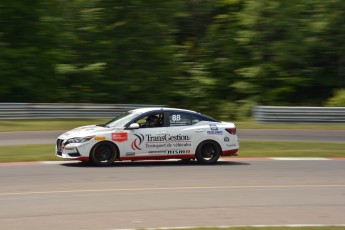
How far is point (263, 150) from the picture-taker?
21.7m

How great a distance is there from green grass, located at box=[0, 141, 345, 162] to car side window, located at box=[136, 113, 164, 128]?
2.68 m

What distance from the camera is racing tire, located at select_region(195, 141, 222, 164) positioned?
17.5 metres

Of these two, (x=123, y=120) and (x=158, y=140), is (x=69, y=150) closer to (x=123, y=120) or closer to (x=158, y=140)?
(x=123, y=120)

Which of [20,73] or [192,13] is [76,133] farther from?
[192,13]

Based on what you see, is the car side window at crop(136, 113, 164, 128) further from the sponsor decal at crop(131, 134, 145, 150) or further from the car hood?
the car hood

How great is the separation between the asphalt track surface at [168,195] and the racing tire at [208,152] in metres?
0.24

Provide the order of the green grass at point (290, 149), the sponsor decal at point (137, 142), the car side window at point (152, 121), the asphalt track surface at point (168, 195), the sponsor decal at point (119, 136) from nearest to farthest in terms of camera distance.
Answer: the asphalt track surface at point (168, 195)
the sponsor decal at point (119, 136)
the sponsor decal at point (137, 142)
the car side window at point (152, 121)
the green grass at point (290, 149)

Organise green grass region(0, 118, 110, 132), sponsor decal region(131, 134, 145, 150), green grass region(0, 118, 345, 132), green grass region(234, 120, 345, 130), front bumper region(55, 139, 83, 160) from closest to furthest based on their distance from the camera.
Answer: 1. front bumper region(55, 139, 83, 160)
2. sponsor decal region(131, 134, 145, 150)
3. green grass region(0, 118, 110, 132)
4. green grass region(0, 118, 345, 132)
5. green grass region(234, 120, 345, 130)

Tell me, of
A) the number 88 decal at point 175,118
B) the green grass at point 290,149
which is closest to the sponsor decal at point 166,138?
the number 88 decal at point 175,118

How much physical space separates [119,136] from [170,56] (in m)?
22.8

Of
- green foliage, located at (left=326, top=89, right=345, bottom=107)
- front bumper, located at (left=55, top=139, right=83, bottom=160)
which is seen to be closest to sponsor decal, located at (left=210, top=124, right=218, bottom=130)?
front bumper, located at (left=55, top=139, right=83, bottom=160)

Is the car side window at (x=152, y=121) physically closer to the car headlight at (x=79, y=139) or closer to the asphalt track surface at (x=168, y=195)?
the asphalt track surface at (x=168, y=195)

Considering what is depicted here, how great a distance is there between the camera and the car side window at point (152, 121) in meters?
17.2

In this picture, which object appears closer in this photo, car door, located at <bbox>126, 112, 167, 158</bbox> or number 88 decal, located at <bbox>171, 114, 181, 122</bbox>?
car door, located at <bbox>126, 112, 167, 158</bbox>
